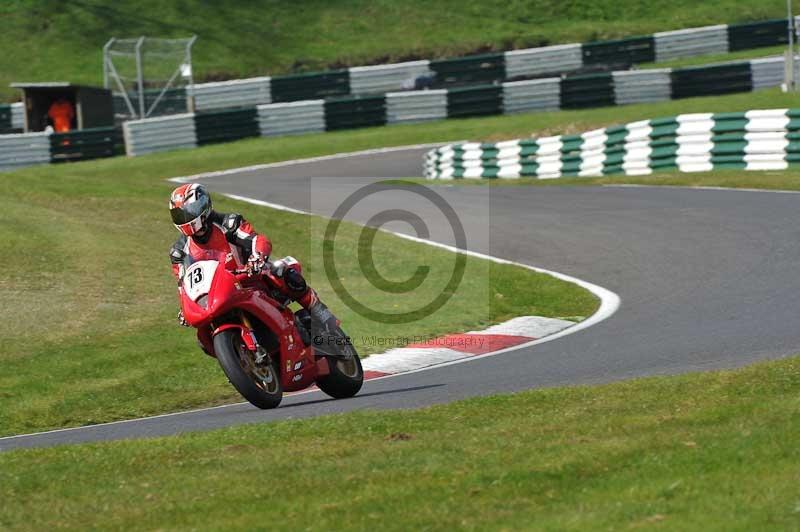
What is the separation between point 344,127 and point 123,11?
13.8m

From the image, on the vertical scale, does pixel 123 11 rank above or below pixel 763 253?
above

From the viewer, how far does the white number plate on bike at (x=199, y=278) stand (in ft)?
28.7

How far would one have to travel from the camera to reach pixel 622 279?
14672 millimetres

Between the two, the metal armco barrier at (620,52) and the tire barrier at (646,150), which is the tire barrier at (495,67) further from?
the tire barrier at (646,150)

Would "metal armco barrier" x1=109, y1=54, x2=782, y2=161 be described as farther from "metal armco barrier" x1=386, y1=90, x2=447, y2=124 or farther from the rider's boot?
the rider's boot

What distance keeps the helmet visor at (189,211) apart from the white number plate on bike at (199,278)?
33cm

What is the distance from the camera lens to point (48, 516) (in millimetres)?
6188

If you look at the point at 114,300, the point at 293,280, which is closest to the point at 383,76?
the point at 114,300

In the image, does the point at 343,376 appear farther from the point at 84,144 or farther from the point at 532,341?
the point at 84,144

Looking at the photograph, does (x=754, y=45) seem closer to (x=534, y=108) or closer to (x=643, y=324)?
(x=534, y=108)

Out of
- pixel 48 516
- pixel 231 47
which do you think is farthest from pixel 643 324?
pixel 231 47

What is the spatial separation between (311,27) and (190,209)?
127 feet

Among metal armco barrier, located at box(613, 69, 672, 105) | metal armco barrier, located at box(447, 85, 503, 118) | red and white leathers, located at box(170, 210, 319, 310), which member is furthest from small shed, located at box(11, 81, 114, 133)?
red and white leathers, located at box(170, 210, 319, 310)

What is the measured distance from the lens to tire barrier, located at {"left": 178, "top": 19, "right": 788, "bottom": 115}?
37.4 meters
